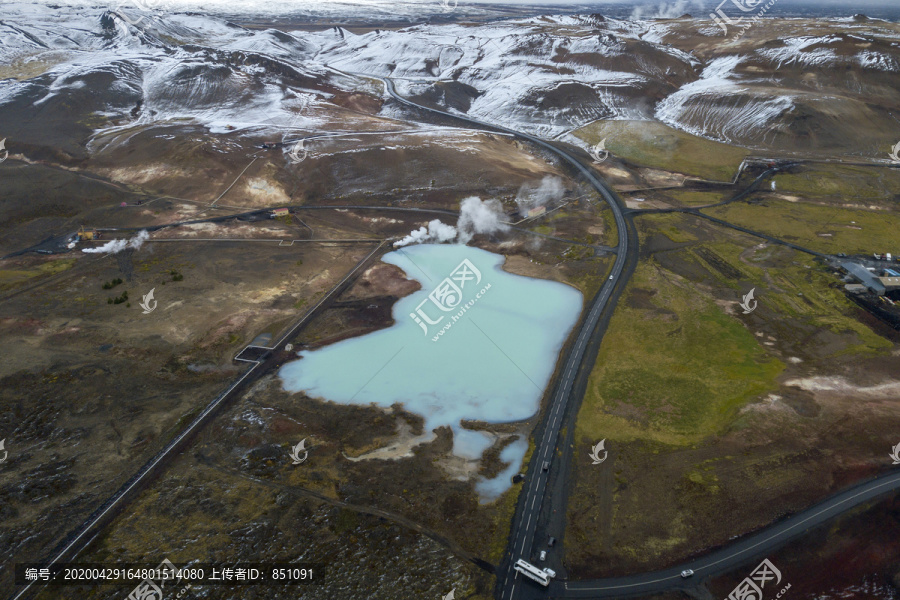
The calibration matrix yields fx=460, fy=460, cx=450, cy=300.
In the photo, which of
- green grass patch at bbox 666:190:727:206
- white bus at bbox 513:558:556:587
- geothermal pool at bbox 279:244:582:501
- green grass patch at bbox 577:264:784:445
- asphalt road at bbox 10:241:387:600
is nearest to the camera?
white bus at bbox 513:558:556:587

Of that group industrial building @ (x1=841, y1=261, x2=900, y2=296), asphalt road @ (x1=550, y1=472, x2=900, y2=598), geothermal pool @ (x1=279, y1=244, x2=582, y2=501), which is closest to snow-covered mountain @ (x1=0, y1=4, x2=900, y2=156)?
industrial building @ (x1=841, y1=261, x2=900, y2=296)

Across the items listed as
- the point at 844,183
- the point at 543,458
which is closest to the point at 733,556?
the point at 543,458

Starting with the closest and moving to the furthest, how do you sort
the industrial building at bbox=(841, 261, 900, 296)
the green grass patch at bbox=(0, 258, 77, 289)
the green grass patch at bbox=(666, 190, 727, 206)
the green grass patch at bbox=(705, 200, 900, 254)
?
the industrial building at bbox=(841, 261, 900, 296), the green grass patch at bbox=(0, 258, 77, 289), the green grass patch at bbox=(705, 200, 900, 254), the green grass patch at bbox=(666, 190, 727, 206)

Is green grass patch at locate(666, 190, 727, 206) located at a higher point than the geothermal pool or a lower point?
higher

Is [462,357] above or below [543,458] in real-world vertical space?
below

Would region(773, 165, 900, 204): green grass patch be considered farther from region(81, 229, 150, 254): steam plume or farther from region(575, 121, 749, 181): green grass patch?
region(81, 229, 150, 254): steam plume

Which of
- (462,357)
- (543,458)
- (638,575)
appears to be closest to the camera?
(638,575)

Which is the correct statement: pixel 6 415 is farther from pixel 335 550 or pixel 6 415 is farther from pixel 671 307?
pixel 671 307

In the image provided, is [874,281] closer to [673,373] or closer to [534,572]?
[673,373]

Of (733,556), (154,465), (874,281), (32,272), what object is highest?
(874,281)
